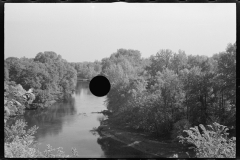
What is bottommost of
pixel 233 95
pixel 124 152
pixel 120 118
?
pixel 124 152

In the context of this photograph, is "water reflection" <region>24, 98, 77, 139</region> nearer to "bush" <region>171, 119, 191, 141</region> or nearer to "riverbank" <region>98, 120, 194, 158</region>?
"riverbank" <region>98, 120, 194, 158</region>

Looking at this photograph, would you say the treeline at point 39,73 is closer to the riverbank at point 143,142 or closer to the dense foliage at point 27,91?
the dense foliage at point 27,91

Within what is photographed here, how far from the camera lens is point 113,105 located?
1695cm

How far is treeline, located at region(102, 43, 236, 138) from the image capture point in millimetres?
10188

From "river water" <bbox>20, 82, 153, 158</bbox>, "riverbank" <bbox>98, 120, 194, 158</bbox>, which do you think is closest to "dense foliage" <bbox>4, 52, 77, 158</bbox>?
"river water" <bbox>20, 82, 153, 158</bbox>

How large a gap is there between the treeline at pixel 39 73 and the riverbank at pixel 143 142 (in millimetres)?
3545

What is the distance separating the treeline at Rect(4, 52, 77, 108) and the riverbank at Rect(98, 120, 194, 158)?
355 centimetres

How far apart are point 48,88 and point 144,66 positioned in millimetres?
7476

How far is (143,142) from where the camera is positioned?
45.1 feet

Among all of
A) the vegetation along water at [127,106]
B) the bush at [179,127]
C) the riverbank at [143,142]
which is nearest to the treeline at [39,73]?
the vegetation along water at [127,106]

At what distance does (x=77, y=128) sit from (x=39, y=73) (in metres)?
4.39
